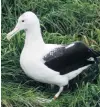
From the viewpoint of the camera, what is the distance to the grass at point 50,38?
4.32 m

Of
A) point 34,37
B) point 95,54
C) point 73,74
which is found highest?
A: point 34,37

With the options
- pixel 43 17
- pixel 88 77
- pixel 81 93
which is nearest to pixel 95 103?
pixel 81 93

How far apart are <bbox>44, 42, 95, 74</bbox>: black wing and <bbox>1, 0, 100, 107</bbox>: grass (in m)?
0.19

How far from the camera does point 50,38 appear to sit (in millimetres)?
4980

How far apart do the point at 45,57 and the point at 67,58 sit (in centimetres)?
18

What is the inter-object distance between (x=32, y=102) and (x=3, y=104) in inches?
9.4

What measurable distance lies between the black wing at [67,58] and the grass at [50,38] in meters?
0.19

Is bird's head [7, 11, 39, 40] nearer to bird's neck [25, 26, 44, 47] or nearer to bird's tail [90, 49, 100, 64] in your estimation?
bird's neck [25, 26, 44, 47]

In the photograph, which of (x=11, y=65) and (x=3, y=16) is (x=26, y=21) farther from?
(x=3, y=16)

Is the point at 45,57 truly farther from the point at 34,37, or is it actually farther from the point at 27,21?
the point at 27,21

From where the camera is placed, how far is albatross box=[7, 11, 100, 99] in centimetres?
435

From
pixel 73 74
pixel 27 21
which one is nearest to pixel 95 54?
pixel 73 74

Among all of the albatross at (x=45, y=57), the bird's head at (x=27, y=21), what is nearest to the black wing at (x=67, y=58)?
the albatross at (x=45, y=57)

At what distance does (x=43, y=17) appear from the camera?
5.28 meters
